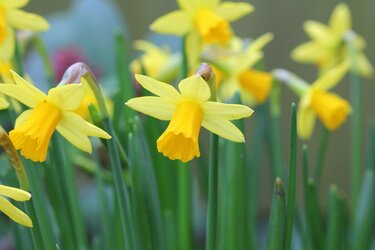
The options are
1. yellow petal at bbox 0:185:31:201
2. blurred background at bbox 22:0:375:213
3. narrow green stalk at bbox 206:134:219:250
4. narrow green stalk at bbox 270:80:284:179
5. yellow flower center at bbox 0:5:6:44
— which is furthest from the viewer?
blurred background at bbox 22:0:375:213

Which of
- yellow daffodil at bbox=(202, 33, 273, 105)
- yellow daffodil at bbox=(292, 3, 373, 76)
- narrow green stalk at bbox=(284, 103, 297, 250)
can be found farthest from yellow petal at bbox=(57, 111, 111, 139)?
yellow daffodil at bbox=(292, 3, 373, 76)

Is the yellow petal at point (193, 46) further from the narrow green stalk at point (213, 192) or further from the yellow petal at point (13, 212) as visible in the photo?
the yellow petal at point (13, 212)

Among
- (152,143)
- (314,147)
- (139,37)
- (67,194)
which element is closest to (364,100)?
(314,147)

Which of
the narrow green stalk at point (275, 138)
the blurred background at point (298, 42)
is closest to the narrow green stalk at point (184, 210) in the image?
the narrow green stalk at point (275, 138)

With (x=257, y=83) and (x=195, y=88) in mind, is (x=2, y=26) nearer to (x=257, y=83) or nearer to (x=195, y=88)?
(x=195, y=88)

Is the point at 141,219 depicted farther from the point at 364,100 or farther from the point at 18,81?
the point at 364,100

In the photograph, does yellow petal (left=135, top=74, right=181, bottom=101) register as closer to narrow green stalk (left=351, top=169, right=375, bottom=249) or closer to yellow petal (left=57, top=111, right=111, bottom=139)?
yellow petal (left=57, top=111, right=111, bottom=139)

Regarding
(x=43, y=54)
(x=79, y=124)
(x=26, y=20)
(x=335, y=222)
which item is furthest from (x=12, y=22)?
(x=335, y=222)
